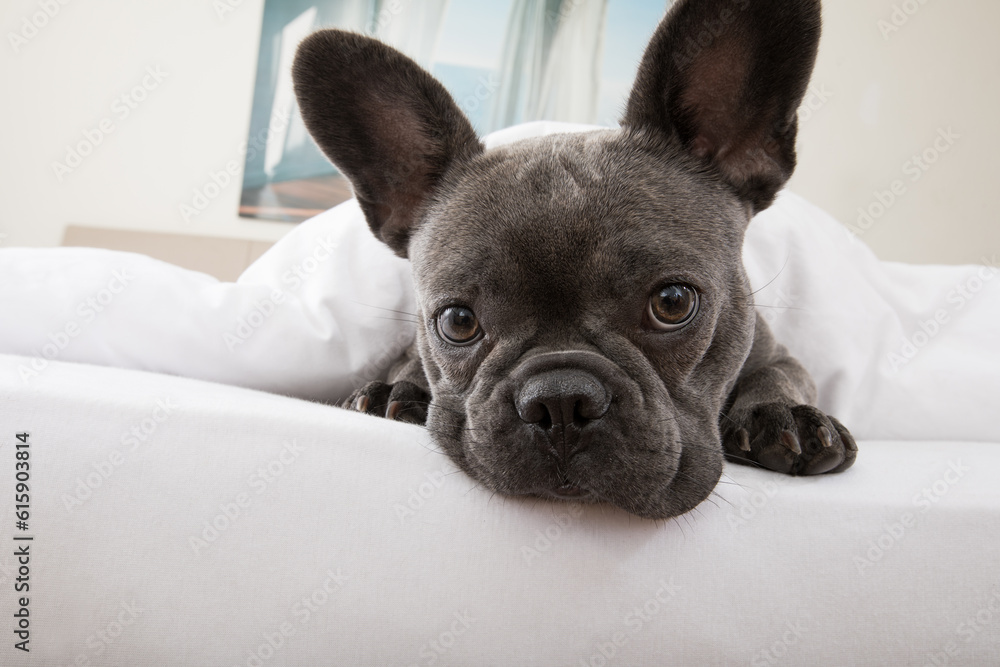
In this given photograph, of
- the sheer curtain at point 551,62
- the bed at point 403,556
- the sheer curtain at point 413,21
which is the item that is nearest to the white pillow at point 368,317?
the bed at point 403,556

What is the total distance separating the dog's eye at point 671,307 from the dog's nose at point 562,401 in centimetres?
28

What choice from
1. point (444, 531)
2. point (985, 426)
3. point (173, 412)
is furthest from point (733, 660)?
point (985, 426)

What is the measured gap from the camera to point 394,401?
1.90 m

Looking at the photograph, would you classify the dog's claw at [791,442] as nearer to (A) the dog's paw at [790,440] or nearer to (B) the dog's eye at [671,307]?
(A) the dog's paw at [790,440]

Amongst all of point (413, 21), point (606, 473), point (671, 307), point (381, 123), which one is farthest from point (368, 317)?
point (413, 21)

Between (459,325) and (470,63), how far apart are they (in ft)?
18.4

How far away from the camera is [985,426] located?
229cm

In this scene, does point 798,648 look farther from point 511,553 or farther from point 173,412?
point 173,412

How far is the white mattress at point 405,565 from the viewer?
1.14m

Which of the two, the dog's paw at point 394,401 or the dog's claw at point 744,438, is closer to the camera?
the dog's claw at point 744,438

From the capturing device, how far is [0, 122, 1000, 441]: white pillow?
1.92 meters

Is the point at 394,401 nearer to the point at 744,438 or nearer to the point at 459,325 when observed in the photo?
the point at 459,325

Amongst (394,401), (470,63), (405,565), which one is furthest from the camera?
(470,63)

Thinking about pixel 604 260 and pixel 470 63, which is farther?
pixel 470 63
